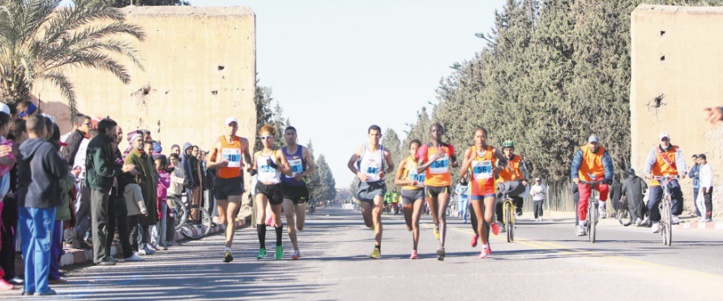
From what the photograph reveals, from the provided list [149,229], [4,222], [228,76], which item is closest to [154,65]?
[228,76]

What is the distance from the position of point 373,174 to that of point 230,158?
1929 millimetres

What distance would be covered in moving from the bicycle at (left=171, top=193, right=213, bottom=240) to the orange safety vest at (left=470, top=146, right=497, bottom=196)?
6486 millimetres

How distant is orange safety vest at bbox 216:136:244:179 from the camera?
1502cm

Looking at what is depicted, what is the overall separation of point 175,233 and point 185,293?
10.4 metres

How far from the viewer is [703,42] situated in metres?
42.8

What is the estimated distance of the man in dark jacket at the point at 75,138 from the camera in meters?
15.7

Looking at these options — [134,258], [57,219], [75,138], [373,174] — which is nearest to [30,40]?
[75,138]

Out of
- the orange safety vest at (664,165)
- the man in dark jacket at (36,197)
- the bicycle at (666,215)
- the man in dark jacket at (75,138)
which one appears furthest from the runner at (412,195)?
the orange safety vest at (664,165)

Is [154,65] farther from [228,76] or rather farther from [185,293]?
[185,293]

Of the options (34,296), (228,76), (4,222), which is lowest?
(34,296)

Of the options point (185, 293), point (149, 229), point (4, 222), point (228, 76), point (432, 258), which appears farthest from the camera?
point (228, 76)

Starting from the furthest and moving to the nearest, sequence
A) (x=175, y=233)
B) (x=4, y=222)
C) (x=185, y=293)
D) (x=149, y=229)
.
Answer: (x=175, y=233)
(x=149, y=229)
(x=4, y=222)
(x=185, y=293)

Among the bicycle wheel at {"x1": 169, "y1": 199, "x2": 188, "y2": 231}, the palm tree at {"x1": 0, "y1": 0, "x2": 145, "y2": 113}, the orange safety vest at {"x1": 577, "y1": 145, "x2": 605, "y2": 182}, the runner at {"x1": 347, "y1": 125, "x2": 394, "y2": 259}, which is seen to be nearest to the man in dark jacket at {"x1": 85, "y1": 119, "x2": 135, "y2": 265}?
the runner at {"x1": 347, "y1": 125, "x2": 394, "y2": 259}

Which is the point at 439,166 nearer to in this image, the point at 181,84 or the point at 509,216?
the point at 509,216
